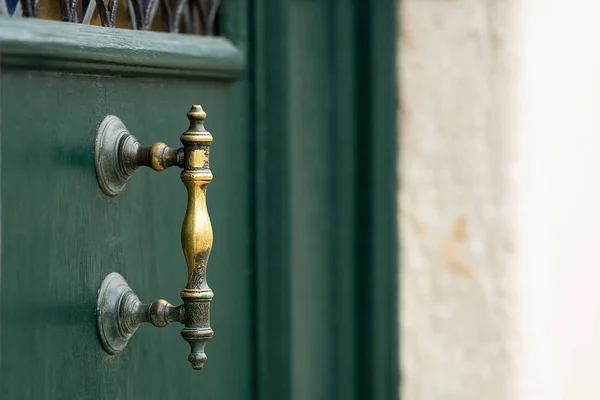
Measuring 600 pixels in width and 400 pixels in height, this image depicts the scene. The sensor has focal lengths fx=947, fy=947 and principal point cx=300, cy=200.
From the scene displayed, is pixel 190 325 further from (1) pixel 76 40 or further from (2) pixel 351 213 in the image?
(2) pixel 351 213

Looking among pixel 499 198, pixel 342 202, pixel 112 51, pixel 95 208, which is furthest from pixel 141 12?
pixel 499 198

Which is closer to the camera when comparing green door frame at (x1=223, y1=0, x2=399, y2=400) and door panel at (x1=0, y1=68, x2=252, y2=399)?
door panel at (x1=0, y1=68, x2=252, y2=399)

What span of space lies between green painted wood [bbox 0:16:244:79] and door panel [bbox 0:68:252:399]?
0.05 ft

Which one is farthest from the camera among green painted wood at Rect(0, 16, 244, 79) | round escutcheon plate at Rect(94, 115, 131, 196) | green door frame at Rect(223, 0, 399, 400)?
green door frame at Rect(223, 0, 399, 400)

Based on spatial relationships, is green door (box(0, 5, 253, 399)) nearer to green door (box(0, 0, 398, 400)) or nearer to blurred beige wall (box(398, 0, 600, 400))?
green door (box(0, 0, 398, 400))

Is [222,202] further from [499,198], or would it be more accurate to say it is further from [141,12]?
[499,198]

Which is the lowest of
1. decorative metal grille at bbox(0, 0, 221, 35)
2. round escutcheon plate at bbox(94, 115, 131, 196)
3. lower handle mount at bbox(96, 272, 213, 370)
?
lower handle mount at bbox(96, 272, 213, 370)

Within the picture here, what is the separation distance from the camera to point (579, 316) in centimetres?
141

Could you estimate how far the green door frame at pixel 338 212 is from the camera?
4.35ft

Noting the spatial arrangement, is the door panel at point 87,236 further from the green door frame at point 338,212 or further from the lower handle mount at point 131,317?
the green door frame at point 338,212

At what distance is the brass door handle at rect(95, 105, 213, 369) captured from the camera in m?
0.89

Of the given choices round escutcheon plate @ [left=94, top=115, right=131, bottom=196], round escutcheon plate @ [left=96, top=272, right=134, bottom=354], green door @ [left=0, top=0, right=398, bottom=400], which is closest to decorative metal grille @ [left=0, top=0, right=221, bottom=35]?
green door @ [left=0, top=0, right=398, bottom=400]

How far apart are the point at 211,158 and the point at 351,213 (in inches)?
11.1

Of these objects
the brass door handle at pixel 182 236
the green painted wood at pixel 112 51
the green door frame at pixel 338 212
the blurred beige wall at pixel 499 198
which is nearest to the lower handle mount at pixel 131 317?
the brass door handle at pixel 182 236
